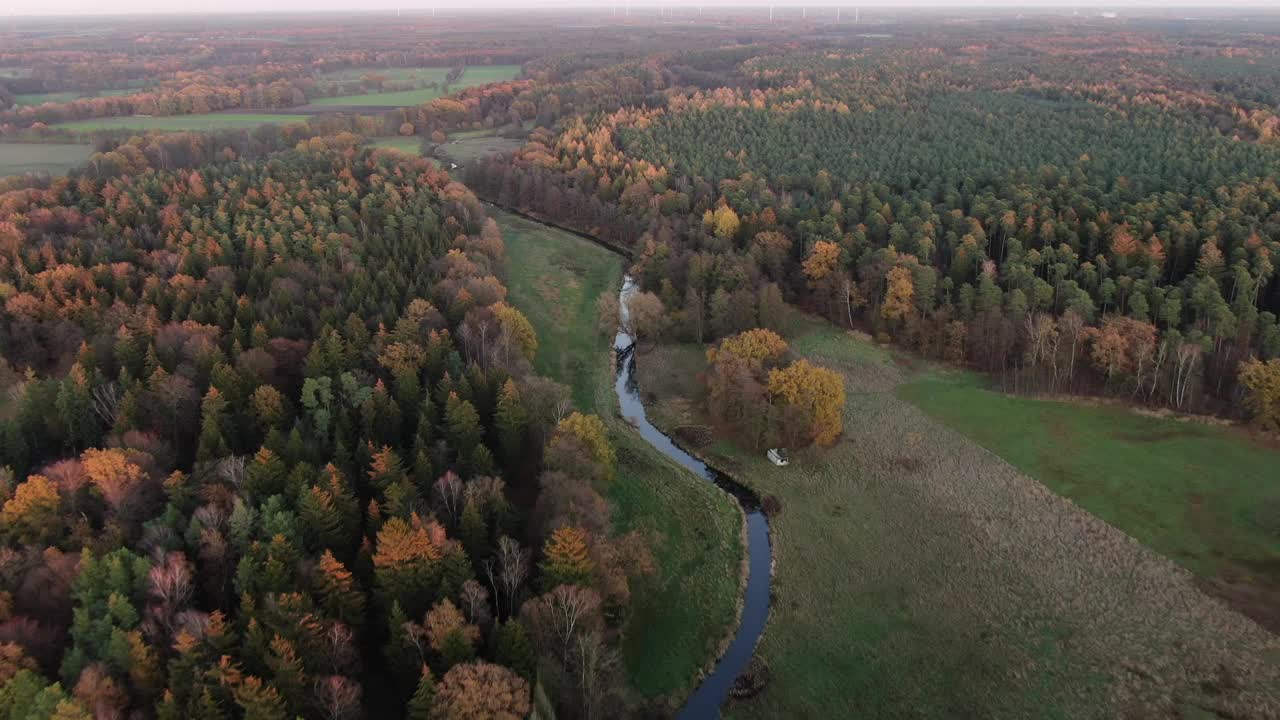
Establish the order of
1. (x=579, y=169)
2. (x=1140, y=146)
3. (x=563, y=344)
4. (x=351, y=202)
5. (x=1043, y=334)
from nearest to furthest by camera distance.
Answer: (x=1043, y=334)
(x=563, y=344)
(x=351, y=202)
(x=1140, y=146)
(x=579, y=169)

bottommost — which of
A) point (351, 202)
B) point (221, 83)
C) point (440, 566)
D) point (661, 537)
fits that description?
point (661, 537)

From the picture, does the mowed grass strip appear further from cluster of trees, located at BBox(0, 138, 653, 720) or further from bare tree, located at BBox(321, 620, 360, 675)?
bare tree, located at BBox(321, 620, 360, 675)

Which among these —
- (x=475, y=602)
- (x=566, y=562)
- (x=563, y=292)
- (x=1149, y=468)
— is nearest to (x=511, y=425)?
(x=566, y=562)

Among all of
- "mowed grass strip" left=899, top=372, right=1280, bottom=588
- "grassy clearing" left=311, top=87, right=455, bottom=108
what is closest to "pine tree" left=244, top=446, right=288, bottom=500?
"mowed grass strip" left=899, top=372, right=1280, bottom=588

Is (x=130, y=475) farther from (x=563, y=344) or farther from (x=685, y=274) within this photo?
(x=685, y=274)

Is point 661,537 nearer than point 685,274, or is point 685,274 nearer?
point 661,537

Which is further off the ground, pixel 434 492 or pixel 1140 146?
pixel 1140 146

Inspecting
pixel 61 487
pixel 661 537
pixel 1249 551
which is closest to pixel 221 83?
pixel 61 487
